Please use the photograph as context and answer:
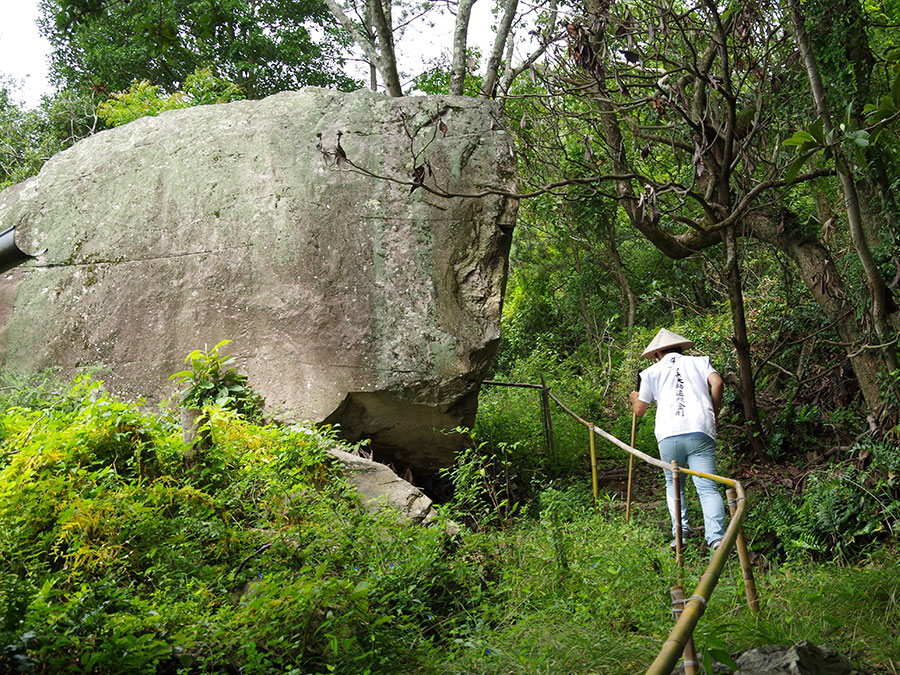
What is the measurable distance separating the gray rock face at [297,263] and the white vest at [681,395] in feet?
5.23

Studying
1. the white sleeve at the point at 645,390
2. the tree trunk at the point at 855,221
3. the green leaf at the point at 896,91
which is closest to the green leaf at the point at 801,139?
the green leaf at the point at 896,91

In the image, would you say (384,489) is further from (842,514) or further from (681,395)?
(842,514)

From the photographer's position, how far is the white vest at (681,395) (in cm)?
515

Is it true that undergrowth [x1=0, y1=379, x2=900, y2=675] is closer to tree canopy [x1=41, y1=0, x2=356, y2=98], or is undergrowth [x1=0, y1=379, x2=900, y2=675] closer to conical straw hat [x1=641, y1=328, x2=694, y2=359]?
conical straw hat [x1=641, y1=328, x2=694, y2=359]

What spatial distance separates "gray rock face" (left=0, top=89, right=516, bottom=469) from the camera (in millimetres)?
6383

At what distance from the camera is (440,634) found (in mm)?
3848

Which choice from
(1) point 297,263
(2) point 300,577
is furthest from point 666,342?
(2) point 300,577

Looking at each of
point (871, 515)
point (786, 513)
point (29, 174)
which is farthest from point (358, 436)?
point (29, 174)

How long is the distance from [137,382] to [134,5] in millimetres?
12353

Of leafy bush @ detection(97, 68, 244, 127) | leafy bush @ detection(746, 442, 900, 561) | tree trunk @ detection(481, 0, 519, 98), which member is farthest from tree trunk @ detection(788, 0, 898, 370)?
leafy bush @ detection(97, 68, 244, 127)

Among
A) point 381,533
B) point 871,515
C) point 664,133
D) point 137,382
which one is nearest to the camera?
point 381,533

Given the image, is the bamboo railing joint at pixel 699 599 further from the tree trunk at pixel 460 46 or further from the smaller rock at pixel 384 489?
the tree trunk at pixel 460 46

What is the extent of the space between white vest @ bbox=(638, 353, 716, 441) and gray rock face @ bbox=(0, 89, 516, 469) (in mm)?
1593

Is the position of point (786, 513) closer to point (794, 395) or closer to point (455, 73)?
point (794, 395)
